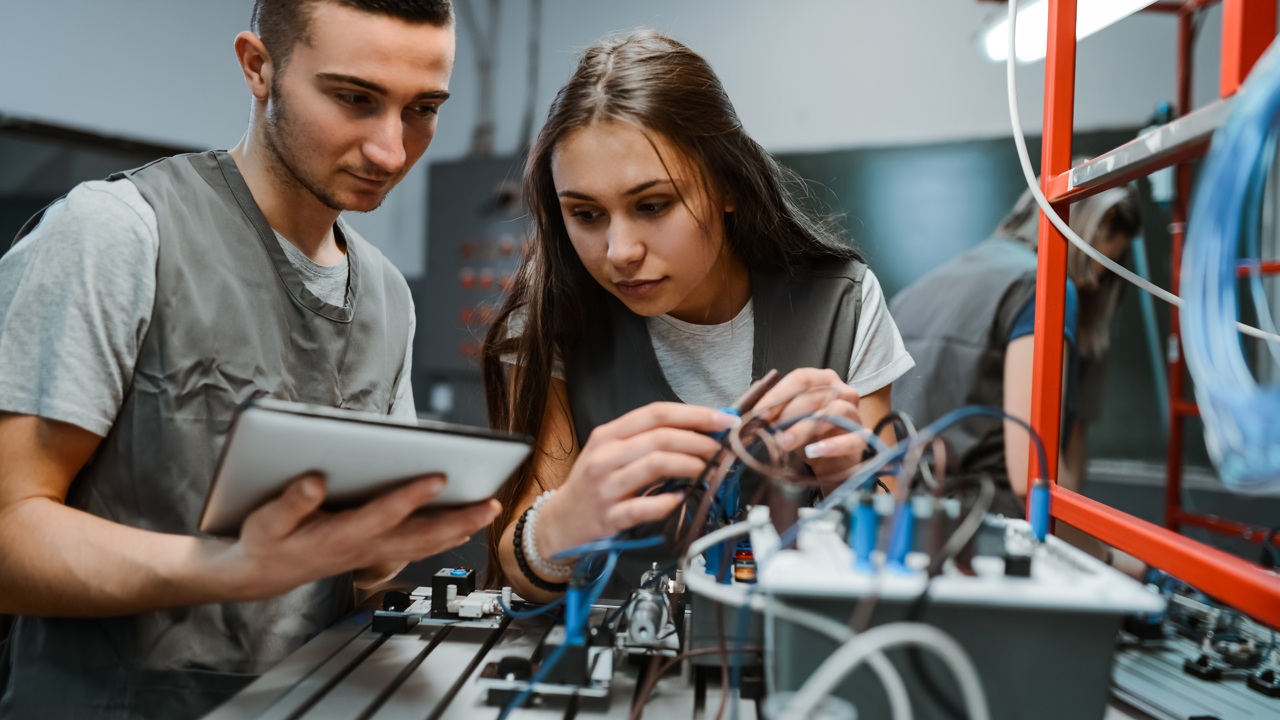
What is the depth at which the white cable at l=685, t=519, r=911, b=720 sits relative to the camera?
0.41m

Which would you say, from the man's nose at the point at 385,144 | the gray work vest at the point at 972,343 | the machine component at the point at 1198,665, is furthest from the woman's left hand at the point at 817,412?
the gray work vest at the point at 972,343

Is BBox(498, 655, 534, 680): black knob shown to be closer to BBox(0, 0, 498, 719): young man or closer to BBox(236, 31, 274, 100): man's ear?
BBox(0, 0, 498, 719): young man

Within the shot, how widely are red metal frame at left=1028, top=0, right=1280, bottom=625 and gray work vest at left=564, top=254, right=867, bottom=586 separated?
10.9 inches

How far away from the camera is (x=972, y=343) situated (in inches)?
68.1

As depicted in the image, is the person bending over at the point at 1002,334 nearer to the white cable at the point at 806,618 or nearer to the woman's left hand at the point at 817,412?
the woman's left hand at the point at 817,412

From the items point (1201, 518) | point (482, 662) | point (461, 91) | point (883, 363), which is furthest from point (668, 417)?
point (461, 91)

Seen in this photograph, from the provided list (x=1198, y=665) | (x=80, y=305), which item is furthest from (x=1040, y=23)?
(x=80, y=305)

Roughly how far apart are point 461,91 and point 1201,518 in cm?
306

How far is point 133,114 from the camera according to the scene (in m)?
2.51

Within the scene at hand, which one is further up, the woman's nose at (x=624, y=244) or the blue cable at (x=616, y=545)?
the woman's nose at (x=624, y=244)

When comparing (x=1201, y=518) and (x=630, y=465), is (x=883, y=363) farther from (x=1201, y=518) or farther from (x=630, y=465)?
(x=1201, y=518)

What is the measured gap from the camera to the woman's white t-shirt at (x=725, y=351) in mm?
1100

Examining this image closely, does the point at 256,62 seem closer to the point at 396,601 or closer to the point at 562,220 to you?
the point at 562,220

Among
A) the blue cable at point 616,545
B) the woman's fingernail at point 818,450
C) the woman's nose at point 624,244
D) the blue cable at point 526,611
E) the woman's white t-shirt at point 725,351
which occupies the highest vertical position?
the woman's nose at point 624,244
